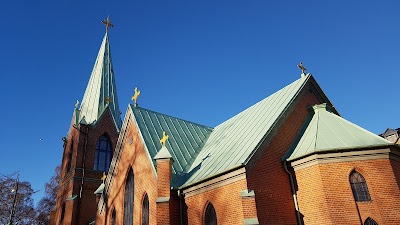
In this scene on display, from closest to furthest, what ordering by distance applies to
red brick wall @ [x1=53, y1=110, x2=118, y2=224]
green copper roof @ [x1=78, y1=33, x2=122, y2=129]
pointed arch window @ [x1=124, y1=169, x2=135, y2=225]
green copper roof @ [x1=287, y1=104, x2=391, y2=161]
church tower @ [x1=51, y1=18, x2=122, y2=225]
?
green copper roof @ [x1=287, y1=104, x2=391, y2=161] → pointed arch window @ [x1=124, y1=169, x2=135, y2=225] → red brick wall @ [x1=53, y1=110, x2=118, y2=224] → church tower @ [x1=51, y1=18, x2=122, y2=225] → green copper roof @ [x1=78, y1=33, x2=122, y2=129]

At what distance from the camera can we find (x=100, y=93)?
2972 centimetres

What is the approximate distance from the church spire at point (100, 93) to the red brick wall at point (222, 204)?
1570cm

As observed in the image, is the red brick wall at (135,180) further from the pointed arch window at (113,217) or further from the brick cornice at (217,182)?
the brick cornice at (217,182)

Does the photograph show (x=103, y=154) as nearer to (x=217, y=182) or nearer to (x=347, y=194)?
(x=217, y=182)

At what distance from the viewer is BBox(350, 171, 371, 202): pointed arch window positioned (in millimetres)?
12345

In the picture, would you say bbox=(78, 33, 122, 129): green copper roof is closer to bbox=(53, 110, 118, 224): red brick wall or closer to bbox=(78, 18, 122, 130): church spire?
bbox=(78, 18, 122, 130): church spire

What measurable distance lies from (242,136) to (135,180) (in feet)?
18.7

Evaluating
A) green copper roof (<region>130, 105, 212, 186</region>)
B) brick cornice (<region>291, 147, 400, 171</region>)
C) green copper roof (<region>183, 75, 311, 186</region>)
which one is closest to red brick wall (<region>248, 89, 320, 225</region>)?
green copper roof (<region>183, 75, 311, 186</region>)

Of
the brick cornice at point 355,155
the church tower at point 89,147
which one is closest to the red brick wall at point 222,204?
the brick cornice at point 355,155

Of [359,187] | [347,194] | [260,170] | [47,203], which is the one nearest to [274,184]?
[260,170]

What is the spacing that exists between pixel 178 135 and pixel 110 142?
986 centimetres

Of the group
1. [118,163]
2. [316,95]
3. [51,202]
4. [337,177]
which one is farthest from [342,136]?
[51,202]

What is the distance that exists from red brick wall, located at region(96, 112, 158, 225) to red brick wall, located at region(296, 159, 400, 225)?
641cm

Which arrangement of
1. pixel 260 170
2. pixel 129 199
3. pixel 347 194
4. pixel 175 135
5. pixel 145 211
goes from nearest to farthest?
pixel 347 194 → pixel 260 170 → pixel 145 211 → pixel 129 199 → pixel 175 135
